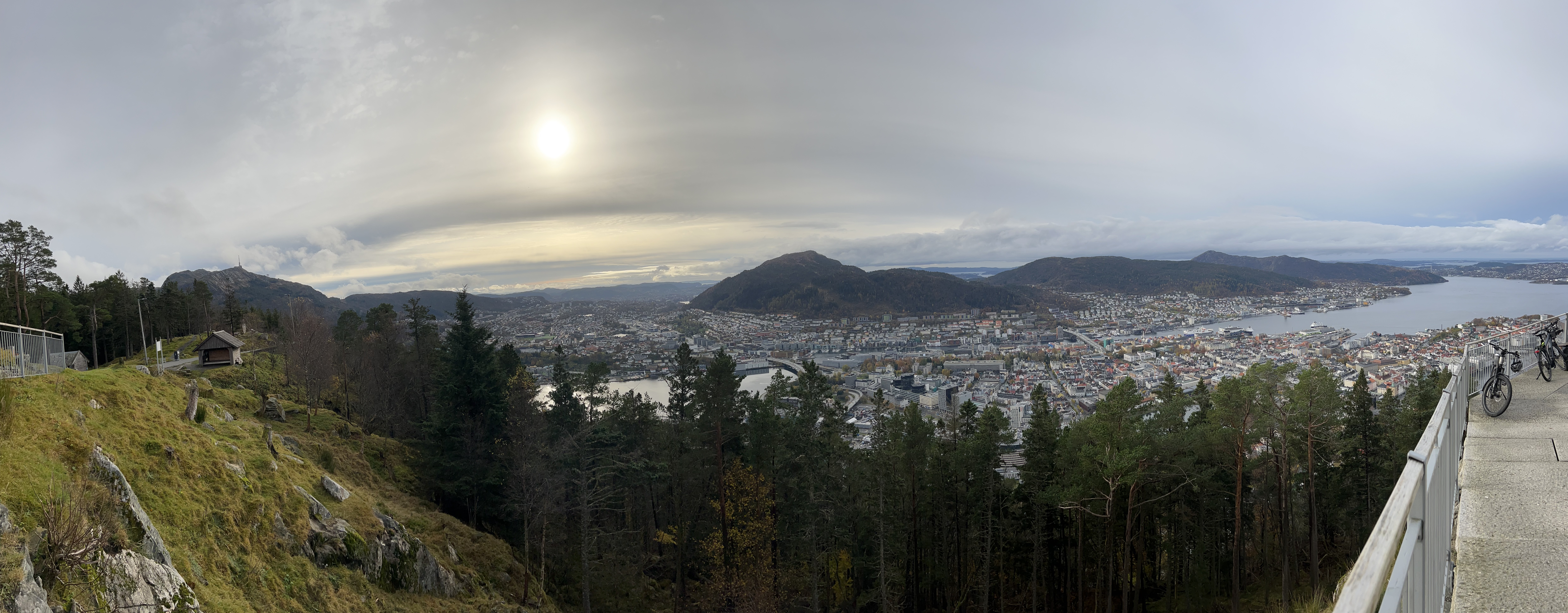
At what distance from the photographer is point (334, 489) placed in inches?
568

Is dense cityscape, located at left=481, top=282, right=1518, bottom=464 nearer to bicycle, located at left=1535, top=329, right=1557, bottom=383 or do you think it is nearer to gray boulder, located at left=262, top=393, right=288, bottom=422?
bicycle, located at left=1535, top=329, right=1557, bottom=383

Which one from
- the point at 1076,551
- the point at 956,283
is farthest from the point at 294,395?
the point at 956,283

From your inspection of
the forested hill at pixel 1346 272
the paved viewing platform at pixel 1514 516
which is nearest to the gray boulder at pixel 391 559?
the paved viewing platform at pixel 1514 516

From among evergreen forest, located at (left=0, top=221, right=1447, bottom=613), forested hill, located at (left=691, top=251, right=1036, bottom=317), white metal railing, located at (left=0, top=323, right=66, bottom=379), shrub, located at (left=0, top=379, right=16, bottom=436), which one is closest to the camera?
shrub, located at (left=0, top=379, right=16, bottom=436)

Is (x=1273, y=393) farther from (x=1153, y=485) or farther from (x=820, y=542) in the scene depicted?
(x=820, y=542)

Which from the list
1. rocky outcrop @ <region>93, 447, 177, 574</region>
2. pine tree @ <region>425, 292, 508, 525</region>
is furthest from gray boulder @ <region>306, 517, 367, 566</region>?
pine tree @ <region>425, 292, 508, 525</region>

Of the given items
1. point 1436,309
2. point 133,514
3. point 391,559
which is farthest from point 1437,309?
point 133,514

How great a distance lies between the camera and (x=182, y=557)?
29.0 feet

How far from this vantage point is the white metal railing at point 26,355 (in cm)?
1072

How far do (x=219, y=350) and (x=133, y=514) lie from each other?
3314 centimetres

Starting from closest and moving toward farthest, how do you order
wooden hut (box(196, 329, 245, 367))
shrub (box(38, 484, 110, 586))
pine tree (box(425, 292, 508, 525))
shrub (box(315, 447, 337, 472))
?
shrub (box(38, 484, 110, 586)), shrub (box(315, 447, 337, 472)), pine tree (box(425, 292, 508, 525)), wooden hut (box(196, 329, 245, 367))

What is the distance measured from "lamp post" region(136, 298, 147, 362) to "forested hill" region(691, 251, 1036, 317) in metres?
117

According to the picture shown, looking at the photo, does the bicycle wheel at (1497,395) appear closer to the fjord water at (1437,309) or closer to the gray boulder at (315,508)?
the gray boulder at (315,508)

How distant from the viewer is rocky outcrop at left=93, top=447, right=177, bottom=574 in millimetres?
8055
